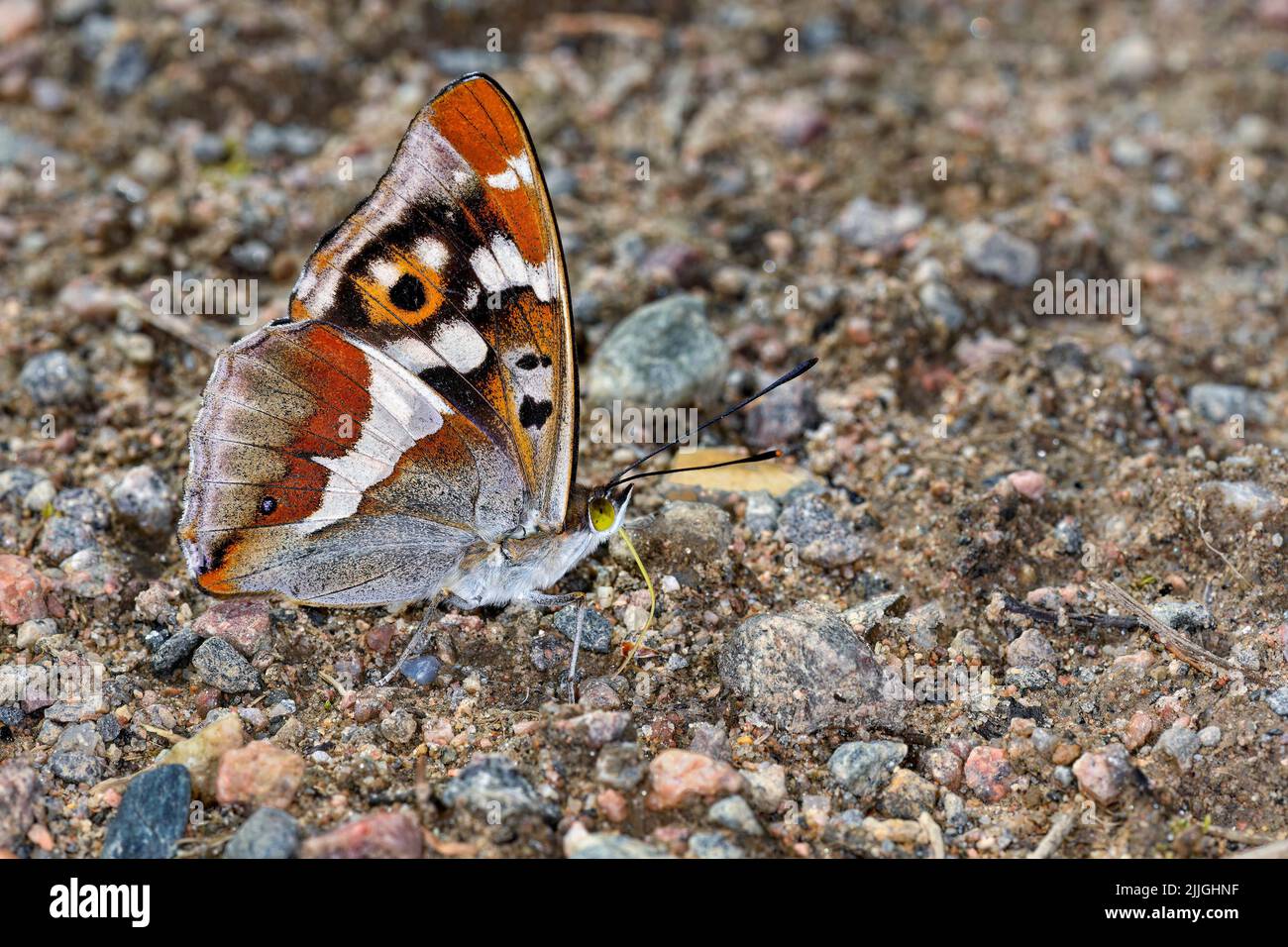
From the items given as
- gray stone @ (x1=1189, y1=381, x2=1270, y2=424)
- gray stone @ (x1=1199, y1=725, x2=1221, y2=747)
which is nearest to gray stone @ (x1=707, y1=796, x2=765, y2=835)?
gray stone @ (x1=1199, y1=725, x2=1221, y2=747)

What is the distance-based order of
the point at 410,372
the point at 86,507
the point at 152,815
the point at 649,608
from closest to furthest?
1. the point at 152,815
2. the point at 410,372
3. the point at 649,608
4. the point at 86,507

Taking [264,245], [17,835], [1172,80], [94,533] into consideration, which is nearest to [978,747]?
[17,835]

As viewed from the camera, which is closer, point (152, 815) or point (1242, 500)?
point (152, 815)

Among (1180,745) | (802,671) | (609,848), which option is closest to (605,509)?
(802,671)

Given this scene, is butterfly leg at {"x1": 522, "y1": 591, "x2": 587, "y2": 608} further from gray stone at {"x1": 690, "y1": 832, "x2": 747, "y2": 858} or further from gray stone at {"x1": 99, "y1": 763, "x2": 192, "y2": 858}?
gray stone at {"x1": 99, "y1": 763, "x2": 192, "y2": 858}

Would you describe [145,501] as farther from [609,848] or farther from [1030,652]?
[1030,652]

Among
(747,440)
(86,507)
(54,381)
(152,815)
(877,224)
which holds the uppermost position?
(877,224)

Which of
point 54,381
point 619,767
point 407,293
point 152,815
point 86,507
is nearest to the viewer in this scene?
point 152,815
